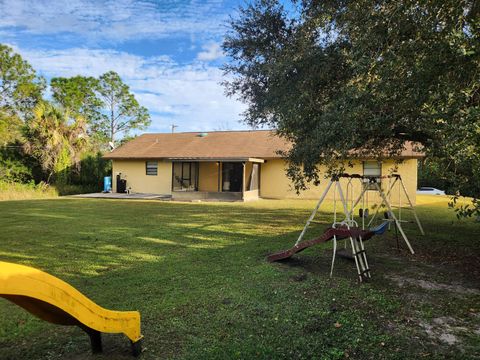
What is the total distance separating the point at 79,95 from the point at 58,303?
44.8 meters

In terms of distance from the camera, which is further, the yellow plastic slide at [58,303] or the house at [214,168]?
the house at [214,168]

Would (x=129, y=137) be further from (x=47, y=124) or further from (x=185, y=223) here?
(x=185, y=223)

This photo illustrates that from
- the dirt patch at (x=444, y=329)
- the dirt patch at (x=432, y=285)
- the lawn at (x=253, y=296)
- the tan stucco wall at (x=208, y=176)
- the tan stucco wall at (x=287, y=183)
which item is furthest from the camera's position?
the tan stucco wall at (x=208, y=176)

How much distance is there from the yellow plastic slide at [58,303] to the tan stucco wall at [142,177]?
21.7 metres

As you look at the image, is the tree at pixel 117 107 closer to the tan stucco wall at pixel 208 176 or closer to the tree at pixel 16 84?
the tree at pixel 16 84

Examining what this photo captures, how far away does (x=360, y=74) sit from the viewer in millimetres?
6008

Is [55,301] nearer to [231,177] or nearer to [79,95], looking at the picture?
[231,177]

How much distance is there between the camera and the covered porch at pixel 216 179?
21688 mm

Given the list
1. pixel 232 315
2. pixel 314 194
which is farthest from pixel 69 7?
pixel 314 194

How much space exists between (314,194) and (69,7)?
16.4m

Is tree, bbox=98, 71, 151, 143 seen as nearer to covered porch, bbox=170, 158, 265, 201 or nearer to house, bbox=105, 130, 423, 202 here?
house, bbox=105, 130, 423, 202

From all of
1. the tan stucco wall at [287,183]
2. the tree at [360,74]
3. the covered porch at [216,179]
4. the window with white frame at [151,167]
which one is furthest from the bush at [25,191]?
the tree at [360,74]

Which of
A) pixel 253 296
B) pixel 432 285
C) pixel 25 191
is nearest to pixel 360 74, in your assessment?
pixel 432 285

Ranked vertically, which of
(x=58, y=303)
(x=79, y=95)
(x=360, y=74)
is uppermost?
(x=79, y=95)
